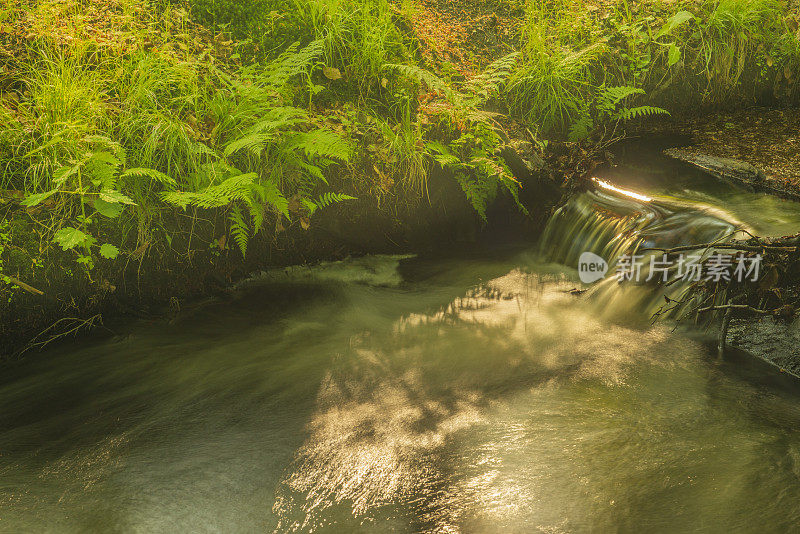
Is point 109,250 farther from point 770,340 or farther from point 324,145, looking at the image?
point 770,340

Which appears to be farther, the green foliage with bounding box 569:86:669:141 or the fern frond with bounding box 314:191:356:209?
the green foliage with bounding box 569:86:669:141

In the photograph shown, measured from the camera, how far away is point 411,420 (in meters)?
3.02

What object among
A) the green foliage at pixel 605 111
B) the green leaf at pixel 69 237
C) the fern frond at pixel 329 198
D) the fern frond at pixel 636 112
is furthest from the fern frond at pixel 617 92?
the green leaf at pixel 69 237

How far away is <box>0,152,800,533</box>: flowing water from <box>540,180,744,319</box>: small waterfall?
0.09 ft

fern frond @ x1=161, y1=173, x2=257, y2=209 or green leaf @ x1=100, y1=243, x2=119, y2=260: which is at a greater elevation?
fern frond @ x1=161, y1=173, x2=257, y2=209

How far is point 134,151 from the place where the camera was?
381 cm

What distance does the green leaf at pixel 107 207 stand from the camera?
3586 millimetres

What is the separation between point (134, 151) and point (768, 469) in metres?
4.02

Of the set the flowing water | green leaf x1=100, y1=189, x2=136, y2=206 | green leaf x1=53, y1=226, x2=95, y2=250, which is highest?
green leaf x1=100, y1=189, x2=136, y2=206

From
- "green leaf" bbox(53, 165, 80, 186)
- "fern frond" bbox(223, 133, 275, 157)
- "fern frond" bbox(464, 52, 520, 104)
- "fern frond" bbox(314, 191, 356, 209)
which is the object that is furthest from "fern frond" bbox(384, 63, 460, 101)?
"green leaf" bbox(53, 165, 80, 186)

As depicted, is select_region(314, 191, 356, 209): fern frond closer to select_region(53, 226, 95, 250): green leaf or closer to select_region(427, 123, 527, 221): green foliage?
select_region(427, 123, 527, 221): green foliage

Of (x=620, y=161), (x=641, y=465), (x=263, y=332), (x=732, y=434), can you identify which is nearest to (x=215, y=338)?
(x=263, y=332)

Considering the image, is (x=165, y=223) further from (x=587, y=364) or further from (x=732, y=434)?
(x=732, y=434)

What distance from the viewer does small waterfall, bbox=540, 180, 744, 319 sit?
3961 mm
